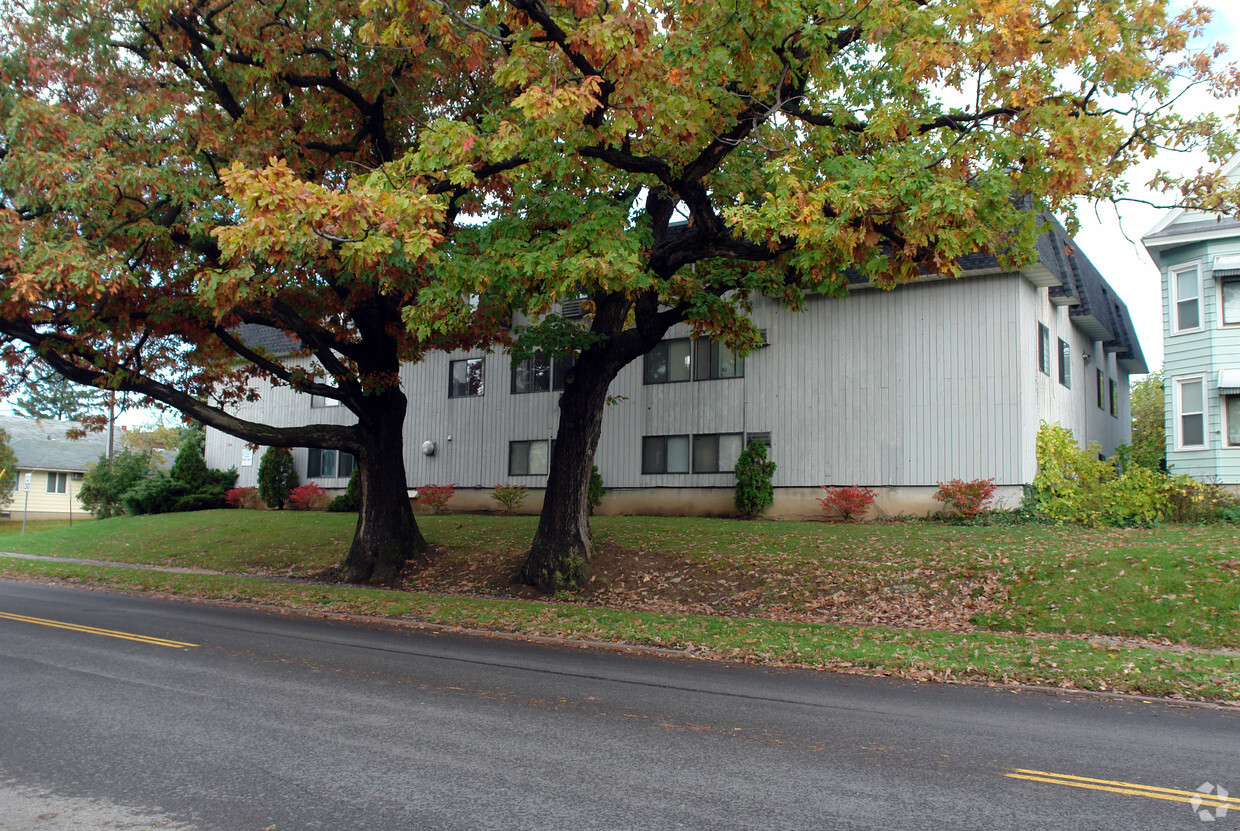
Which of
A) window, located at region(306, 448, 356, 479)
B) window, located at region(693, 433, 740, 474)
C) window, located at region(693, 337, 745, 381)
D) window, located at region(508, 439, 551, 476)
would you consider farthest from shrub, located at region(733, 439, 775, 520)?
window, located at region(306, 448, 356, 479)

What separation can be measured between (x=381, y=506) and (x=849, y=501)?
10923 millimetres

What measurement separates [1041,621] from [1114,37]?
7458 mm

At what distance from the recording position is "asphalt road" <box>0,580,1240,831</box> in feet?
15.9

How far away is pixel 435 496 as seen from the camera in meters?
27.5

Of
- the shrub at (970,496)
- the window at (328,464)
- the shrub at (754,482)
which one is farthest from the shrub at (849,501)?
the window at (328,464)

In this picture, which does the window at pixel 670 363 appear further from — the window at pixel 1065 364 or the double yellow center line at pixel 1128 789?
the double yellow center line at pixel 1128 789

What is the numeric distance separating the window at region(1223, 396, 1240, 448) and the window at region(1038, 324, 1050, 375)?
176 inches

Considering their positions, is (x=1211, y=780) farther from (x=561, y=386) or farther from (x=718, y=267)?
(x=561, y=386)

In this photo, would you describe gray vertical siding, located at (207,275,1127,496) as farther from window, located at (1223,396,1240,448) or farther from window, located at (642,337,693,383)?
window, located at (1223,396,1240,448)

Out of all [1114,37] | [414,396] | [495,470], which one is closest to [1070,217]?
[1114,37]

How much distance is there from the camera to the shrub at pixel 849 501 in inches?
830

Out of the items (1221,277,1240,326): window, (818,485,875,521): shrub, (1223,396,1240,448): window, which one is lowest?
(818,485,875,521): shrub

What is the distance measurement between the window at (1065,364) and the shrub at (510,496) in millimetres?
15366

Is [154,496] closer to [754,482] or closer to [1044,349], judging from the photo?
[754,482]
